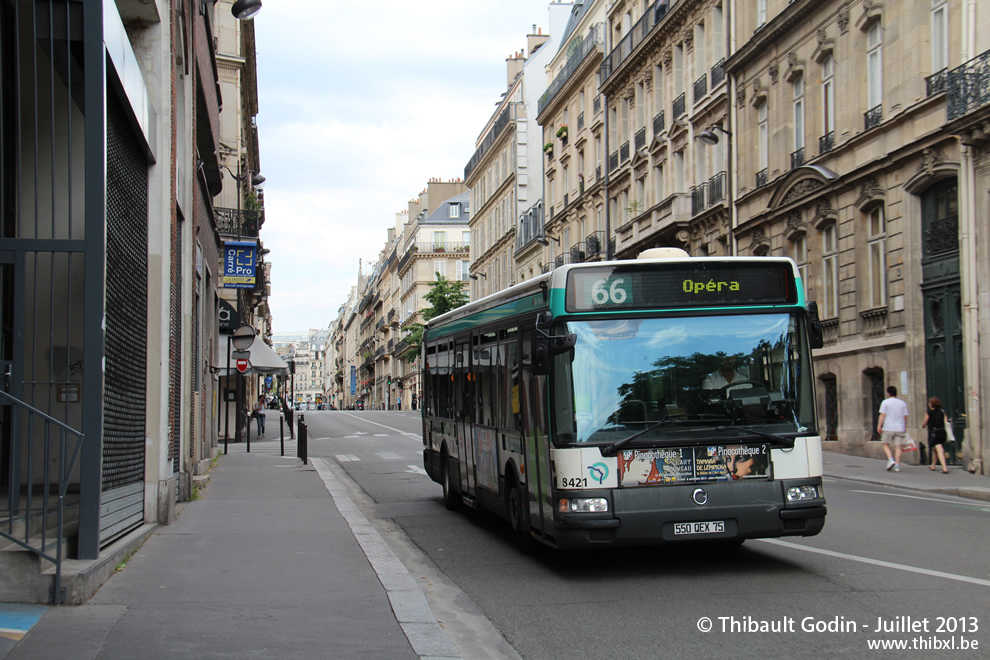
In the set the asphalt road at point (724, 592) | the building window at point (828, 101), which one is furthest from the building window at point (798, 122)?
the asphalt road at point (724, 592)

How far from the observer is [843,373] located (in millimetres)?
27188

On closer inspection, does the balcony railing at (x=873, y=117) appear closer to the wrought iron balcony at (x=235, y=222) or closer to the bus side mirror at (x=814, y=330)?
the bus side mirror at (x=814, y=330)

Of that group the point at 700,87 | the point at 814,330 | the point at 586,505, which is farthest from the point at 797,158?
the point at 586,505

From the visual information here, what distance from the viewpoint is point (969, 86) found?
2173 centimetres

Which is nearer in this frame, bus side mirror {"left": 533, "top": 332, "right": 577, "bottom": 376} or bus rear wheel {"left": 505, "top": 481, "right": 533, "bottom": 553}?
bus side mirror {"left": 533, "top": 332, "right": 577, "bottom": 376}

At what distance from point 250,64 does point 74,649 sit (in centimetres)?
4690

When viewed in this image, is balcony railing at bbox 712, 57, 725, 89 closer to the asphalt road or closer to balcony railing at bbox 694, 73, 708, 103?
balcony railing at bbox 694, 73, 708, 103

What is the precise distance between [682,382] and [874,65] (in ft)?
66.8

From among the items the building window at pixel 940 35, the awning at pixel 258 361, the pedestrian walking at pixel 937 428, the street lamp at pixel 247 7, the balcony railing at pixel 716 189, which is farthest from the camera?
the balcony railing at pixel 716 189

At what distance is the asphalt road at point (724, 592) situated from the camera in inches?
259

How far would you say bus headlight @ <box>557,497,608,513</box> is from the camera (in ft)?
28.5

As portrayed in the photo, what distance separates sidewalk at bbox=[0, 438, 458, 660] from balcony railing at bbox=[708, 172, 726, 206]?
25.0 metres

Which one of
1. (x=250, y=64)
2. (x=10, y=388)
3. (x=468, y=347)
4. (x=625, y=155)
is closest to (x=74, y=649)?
(x=10, y=388)

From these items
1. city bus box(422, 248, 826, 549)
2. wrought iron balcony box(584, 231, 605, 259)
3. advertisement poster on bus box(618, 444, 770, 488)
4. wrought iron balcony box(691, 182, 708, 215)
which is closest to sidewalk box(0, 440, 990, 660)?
city bus box(422, 248, 826, 549)
